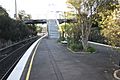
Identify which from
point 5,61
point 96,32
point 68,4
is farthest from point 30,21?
point 5,61

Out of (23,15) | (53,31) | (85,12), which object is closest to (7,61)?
(85,12)

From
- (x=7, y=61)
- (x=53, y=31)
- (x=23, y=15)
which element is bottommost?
(x=7, y=61)

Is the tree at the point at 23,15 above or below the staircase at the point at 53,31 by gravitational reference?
above

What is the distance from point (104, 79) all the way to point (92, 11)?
57.4 feet

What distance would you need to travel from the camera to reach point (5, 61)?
23375 mm

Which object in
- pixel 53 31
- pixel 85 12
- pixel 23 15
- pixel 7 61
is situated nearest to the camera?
pixel 7 61

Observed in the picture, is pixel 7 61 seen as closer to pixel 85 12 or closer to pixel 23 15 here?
pixel 85 12

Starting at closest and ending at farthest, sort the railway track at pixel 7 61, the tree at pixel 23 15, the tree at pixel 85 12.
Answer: the railway track at pixel 7 61
the tree at pixel 85 12
the tree at pixel 23 15

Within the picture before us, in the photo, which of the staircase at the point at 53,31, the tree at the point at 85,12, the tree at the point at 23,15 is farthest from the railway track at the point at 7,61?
the tree at the point at 23,15

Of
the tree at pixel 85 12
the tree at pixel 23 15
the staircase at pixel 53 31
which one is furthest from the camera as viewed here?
the tree at pixel 23 15

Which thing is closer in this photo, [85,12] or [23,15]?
[85,12]

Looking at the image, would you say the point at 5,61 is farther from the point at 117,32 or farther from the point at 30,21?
the point at 30,21

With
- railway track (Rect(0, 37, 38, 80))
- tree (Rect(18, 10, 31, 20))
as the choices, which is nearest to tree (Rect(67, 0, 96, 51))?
railway track (Rect(0, 37, 38, 80))

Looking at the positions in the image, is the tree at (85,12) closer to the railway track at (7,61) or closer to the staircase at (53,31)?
the railway track at (7,61)
